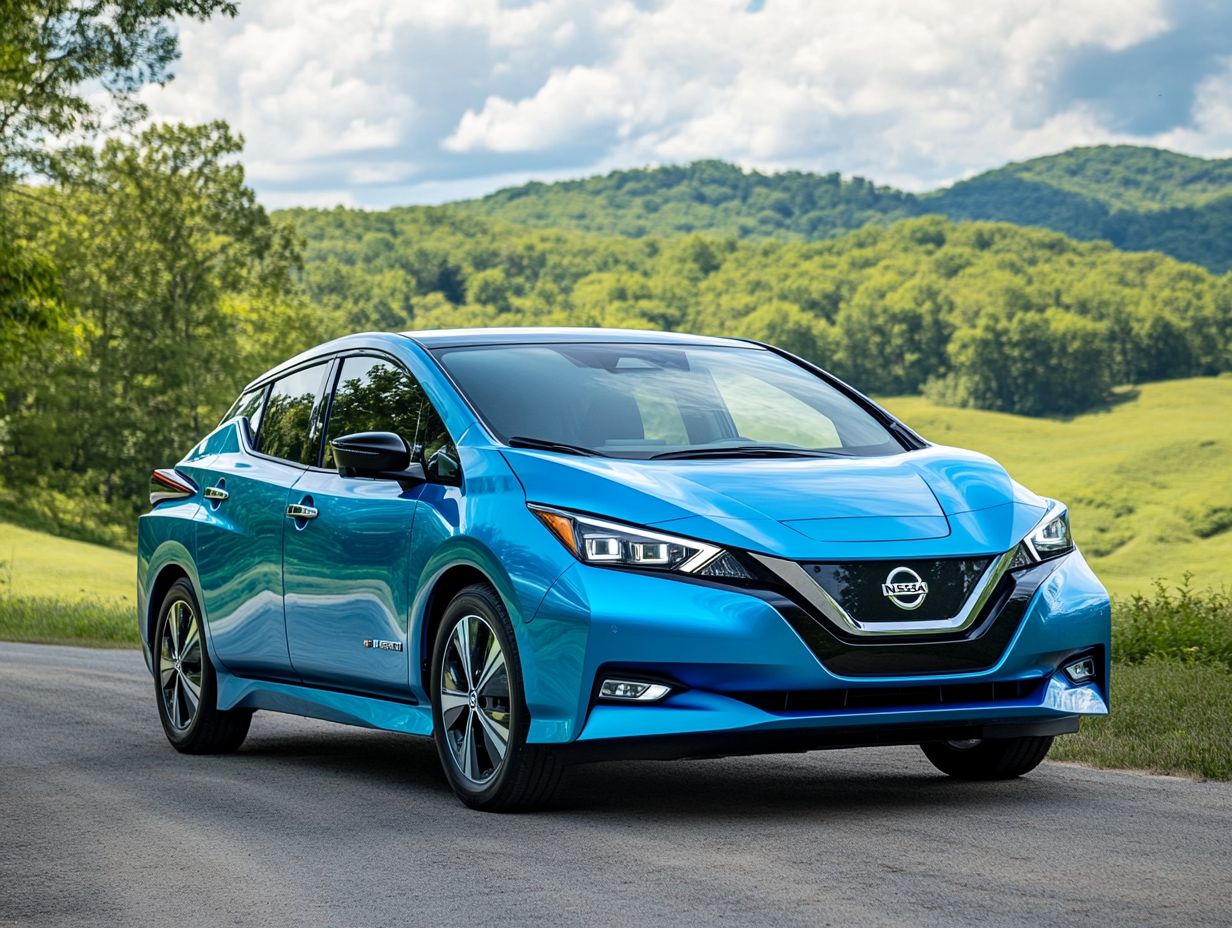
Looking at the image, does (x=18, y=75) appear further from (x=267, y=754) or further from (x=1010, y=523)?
(x=1010, y=523)

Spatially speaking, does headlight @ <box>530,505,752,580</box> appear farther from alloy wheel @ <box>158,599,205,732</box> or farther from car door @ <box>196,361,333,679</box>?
alloy wheel @ <box>158,599,205,732</box>

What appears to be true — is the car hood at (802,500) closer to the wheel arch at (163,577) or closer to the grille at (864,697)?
the grille at (864,697)

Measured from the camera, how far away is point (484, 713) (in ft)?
21.2

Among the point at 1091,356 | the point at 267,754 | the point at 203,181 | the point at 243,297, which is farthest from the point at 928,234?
the point at 267,754

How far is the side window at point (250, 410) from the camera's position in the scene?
8.99m

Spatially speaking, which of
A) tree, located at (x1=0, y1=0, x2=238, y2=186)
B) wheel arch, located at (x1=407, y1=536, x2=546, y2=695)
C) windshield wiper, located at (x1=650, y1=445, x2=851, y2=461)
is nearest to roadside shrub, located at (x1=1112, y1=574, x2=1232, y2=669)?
windshield wiper, located at (x1=650, y1=445, x2=851, y2=461)

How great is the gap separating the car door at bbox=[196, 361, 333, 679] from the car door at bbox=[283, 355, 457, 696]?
163 mm

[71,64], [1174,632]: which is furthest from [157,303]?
[1174,632]

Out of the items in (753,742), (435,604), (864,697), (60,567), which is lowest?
(60,567)

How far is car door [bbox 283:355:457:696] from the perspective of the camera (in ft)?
23.0

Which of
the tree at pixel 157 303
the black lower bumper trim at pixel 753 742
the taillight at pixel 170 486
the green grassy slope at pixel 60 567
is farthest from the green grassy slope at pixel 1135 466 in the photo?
the black lower bumper trim at pixel 753 742

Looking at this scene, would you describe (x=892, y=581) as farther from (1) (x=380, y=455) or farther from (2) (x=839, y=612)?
(1) (x=380, y=455)

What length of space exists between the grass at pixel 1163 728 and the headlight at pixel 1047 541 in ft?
4.30

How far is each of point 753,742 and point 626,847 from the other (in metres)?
0.53
